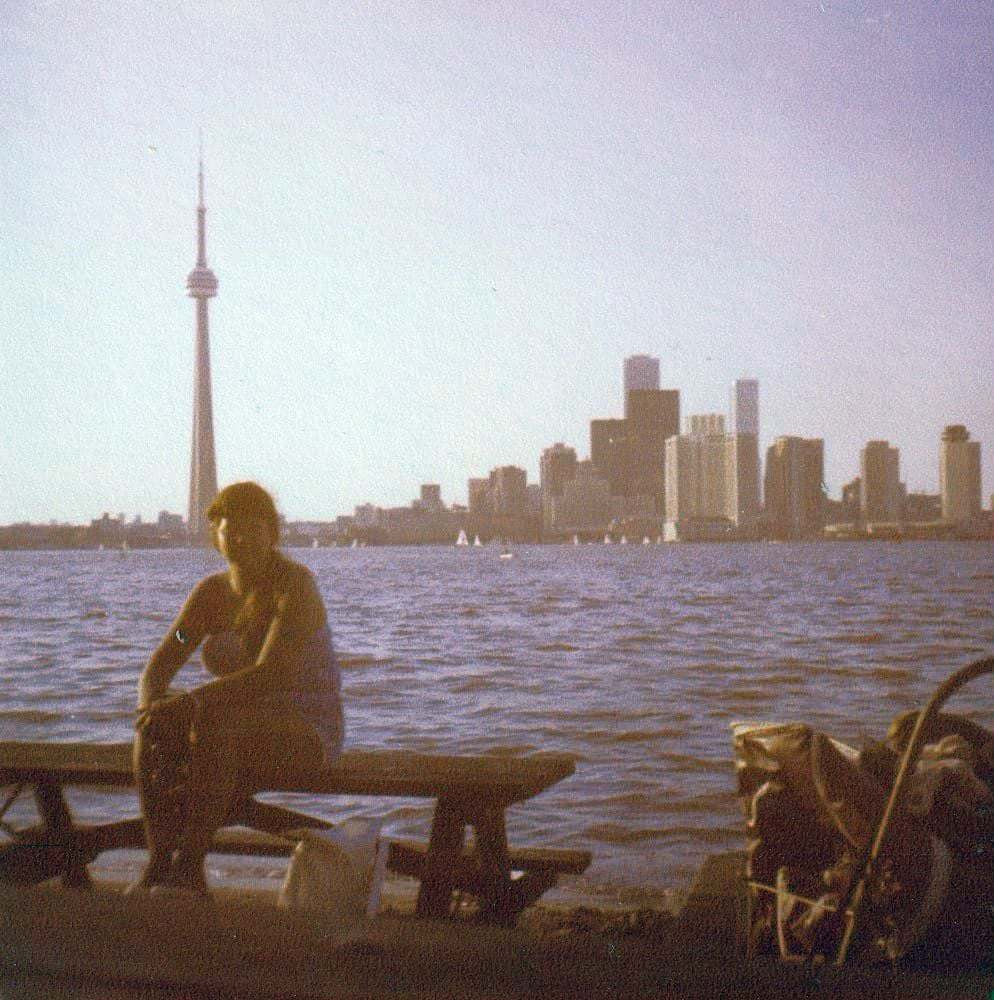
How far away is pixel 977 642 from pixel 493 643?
949cm

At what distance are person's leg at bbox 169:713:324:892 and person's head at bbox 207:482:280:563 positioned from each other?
1.62ft

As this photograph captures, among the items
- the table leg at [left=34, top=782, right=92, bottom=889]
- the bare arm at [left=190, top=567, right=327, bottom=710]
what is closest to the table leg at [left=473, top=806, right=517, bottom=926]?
the bare arm at [left=190, top=567, right=327, bottom=710]

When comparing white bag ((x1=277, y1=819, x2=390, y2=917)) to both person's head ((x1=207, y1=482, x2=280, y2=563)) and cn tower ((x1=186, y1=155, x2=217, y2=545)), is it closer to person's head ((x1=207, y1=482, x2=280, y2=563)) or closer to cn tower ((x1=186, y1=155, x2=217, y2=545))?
person's head ((x1=207, y1=482, x2=280, y2=563))

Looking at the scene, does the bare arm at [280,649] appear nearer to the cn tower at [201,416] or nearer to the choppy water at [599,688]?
the choppy water at [599,688]

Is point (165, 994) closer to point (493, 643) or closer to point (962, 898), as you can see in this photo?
point (962, 898)

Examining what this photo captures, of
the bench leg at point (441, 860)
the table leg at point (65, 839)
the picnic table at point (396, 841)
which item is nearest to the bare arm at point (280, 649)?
the picnic table at point (396, 841)

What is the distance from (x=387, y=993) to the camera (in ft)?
6.18

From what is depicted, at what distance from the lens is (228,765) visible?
3217mm

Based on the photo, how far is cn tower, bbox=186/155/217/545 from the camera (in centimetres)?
13238

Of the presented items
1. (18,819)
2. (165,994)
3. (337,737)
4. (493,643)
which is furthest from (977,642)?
(165,994)

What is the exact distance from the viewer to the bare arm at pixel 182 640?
3.54m

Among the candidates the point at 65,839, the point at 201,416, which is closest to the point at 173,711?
the point at 65,839

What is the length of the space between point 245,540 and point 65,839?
4.30 feet

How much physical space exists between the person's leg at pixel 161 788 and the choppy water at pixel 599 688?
1.90 m
